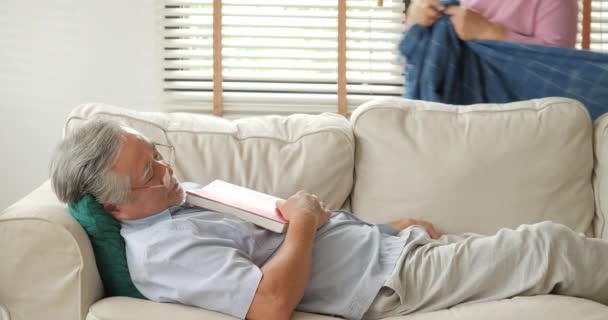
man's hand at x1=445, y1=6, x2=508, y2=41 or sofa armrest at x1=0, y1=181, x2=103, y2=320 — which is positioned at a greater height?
man's hand at x1=445, y1=6, x2=508, y2=41

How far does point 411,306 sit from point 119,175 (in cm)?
78

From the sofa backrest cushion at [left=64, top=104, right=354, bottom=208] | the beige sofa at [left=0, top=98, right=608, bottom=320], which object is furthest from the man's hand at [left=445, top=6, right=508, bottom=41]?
the sofa backrest cushion at [left=64, top=104, right=354, bottom=208]

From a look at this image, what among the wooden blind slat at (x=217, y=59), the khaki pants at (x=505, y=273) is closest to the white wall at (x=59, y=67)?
Answer: the wooden blind slat at (x=217, y=59)

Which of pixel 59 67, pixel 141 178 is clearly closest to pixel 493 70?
pixel 141 178

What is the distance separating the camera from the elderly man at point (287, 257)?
1.75 meters

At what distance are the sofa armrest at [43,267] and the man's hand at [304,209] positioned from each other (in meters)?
0.50

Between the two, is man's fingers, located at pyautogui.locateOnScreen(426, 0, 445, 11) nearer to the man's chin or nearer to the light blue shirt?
the light blue shirt

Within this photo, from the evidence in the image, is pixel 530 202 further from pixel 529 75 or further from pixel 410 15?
pixel 410 15

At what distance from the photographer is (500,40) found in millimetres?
2500

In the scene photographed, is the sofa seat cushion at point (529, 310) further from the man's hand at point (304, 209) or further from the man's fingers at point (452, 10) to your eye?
the man's fingers at point (452, 10)

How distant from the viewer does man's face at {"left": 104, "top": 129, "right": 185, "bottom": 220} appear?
184cm

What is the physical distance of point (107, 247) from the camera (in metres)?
1.84

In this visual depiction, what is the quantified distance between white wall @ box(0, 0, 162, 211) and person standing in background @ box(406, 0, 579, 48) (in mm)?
1194

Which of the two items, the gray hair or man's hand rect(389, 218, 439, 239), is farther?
man's hand rect(389, 218, 439, 239)
